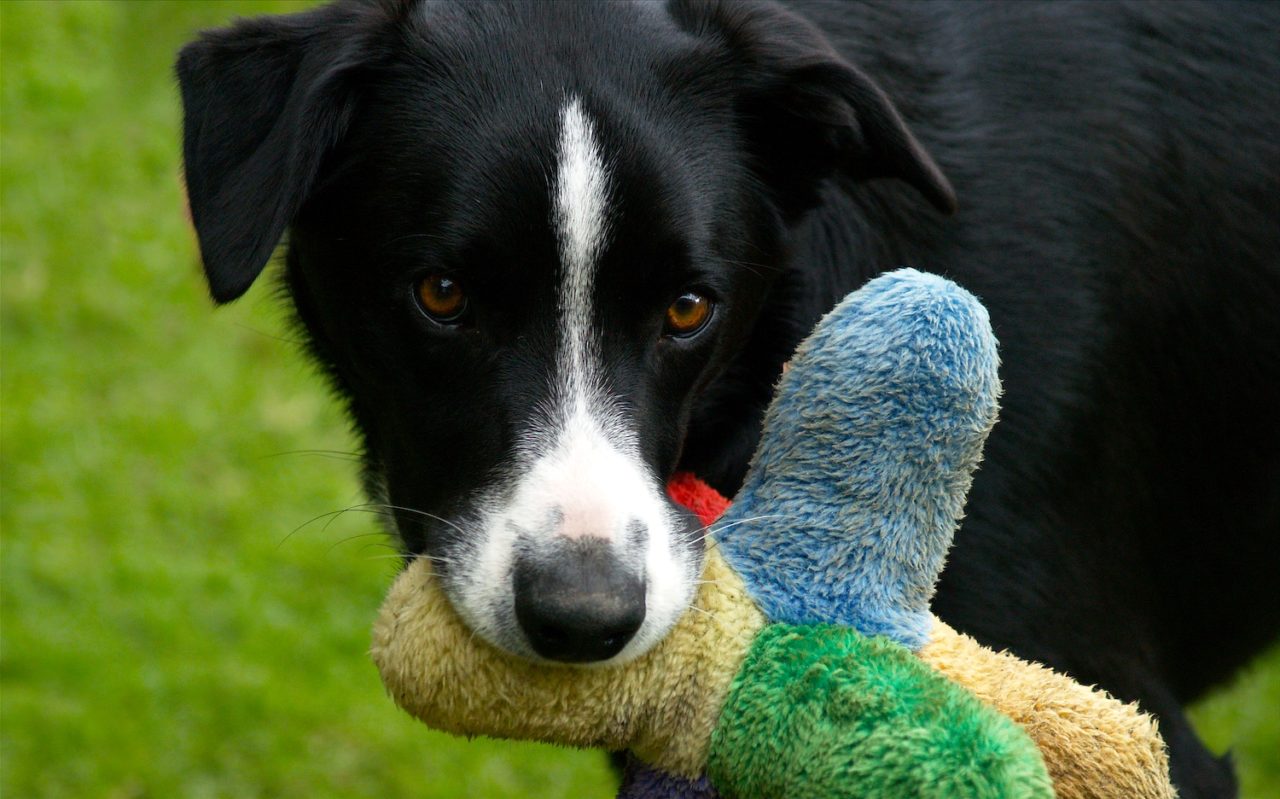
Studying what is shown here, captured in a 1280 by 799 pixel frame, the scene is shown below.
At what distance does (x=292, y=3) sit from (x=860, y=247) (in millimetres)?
5404

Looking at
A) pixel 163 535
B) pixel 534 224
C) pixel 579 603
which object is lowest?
pixel 163 535

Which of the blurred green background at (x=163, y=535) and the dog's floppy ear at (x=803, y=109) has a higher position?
the dog's floppy ear at (x=803, y=109)

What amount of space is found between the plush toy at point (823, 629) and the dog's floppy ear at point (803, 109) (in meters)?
0.42

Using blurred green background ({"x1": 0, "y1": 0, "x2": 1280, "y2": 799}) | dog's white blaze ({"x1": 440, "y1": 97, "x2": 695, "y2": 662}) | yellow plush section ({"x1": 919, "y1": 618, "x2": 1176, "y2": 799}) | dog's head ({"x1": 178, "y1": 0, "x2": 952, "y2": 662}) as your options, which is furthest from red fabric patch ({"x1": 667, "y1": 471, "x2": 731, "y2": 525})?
blurred green background ({"x1": 0, "y1": 0, "x2": 1280, "y2": 799})

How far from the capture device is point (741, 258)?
2.52 m

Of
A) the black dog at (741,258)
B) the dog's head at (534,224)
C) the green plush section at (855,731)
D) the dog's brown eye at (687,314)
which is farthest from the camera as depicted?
the dog's brown eye at (687,314)

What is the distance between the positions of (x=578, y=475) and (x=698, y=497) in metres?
0.40

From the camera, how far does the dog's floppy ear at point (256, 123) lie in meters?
2.35

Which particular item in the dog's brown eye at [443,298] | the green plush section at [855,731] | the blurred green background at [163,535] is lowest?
the blurred green background at [163,535]

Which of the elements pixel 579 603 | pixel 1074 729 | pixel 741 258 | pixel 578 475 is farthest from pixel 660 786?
pixel 741 258

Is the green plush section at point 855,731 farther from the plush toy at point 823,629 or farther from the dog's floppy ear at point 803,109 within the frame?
the dog's floppy ear at point 803,109

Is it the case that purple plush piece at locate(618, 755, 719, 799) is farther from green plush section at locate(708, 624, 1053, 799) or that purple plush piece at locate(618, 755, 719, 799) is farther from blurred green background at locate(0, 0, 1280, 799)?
blurred green background at locate(0, 0, 1280, 799)

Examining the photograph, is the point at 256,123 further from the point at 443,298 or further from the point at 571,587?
the point at 571,587

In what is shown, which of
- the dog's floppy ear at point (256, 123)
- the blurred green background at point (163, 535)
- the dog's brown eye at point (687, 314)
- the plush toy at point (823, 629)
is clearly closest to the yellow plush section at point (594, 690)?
the plush toy at point (823, 629)
